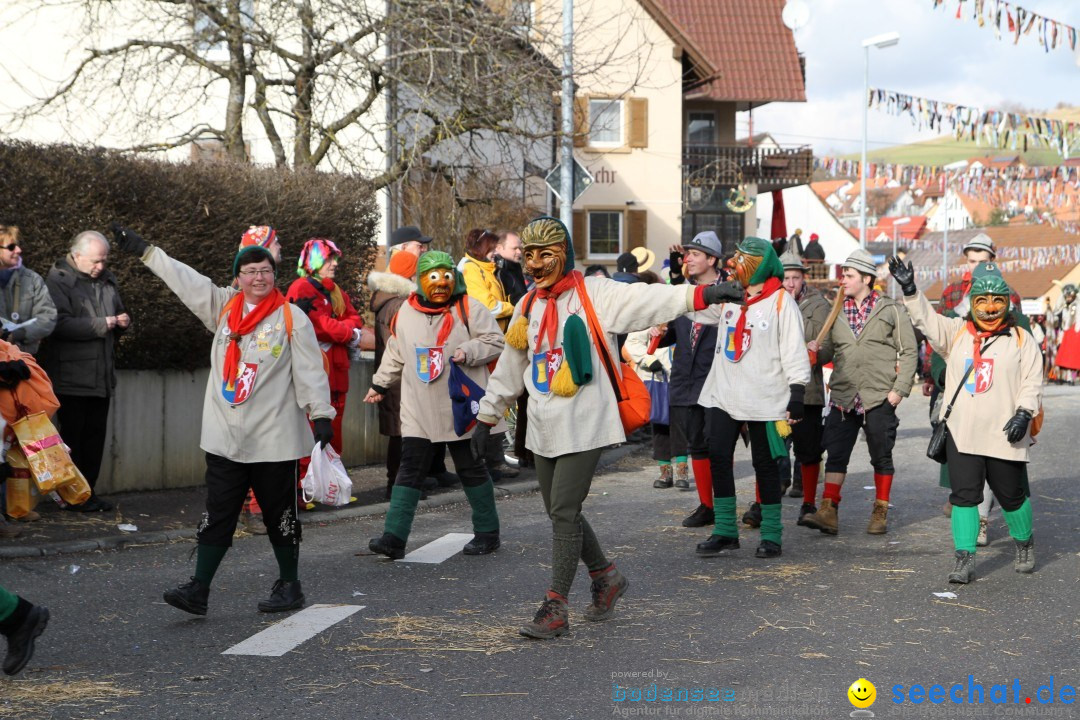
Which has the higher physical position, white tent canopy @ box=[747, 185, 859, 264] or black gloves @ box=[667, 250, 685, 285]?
white tent canopy @ box=[747, 185, 859, 264]

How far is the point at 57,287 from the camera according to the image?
9.22 meters

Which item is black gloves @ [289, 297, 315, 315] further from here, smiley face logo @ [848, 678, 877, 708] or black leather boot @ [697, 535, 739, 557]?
smiley face logo @ [848, 678, 877, 708]

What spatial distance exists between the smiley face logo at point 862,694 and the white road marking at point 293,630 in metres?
2.41

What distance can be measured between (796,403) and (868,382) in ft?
5.05

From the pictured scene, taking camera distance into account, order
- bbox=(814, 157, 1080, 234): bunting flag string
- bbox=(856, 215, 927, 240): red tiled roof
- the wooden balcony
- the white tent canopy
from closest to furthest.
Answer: bbox=(814, 157, 1080, 234): bunting flag string
the wooden balcony
the white tent canopy
bbox=(856, 215, 927, 240): red tiled roof

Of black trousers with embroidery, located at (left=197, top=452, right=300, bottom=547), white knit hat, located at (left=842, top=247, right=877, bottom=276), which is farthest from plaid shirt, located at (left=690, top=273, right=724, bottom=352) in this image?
black trousers with embroidery, located at (left=197, top=452, right=300, bottom=547)

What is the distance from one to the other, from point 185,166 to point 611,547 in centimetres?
479

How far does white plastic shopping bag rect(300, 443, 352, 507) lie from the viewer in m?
9.09

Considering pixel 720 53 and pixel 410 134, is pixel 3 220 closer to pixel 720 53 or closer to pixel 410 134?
pixel 410 134

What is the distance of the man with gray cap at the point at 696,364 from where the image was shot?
9039 mm

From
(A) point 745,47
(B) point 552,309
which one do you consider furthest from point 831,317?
(A) point 745,47

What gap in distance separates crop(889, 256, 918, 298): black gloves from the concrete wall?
586cm

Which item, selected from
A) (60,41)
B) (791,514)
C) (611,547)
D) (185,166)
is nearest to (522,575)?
(611,547)

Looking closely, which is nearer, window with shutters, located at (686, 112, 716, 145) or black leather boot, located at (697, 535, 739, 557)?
black leather boot, located at (697, 535, 739, 557)
